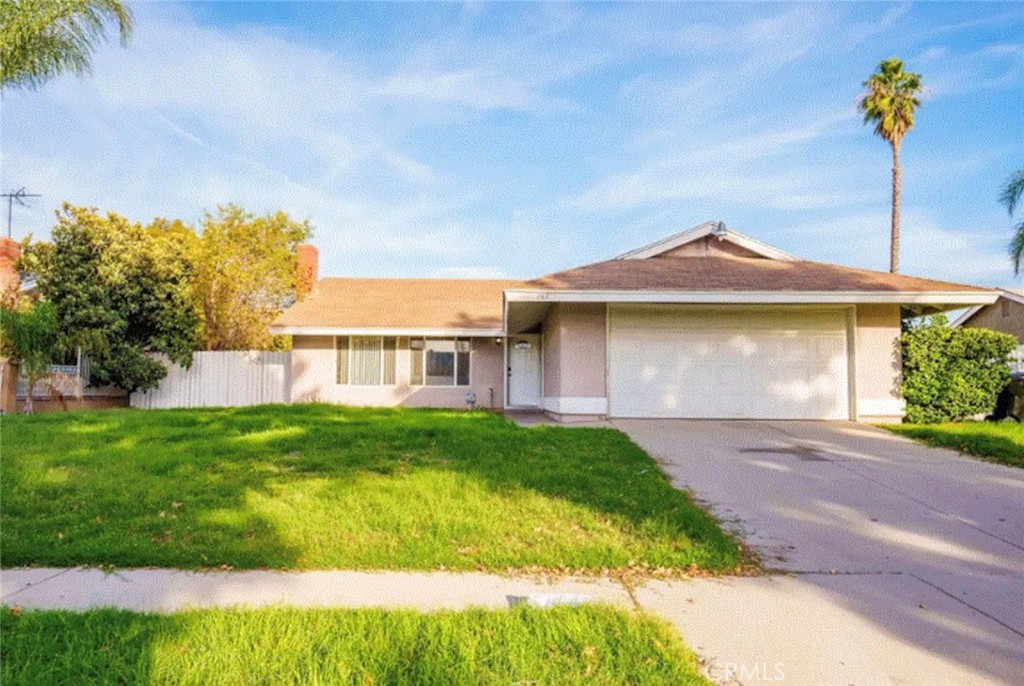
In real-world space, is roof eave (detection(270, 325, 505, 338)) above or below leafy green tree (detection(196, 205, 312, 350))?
below

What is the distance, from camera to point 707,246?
14148 millimetres

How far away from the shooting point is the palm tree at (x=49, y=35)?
6332 millimetres

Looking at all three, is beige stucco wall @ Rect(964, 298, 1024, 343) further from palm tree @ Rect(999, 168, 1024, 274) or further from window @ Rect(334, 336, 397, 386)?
window @ Rect(334, 336, 397, 386)

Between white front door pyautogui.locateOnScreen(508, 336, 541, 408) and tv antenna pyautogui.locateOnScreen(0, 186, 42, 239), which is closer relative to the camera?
white front door pyautogui.locateOnScreen(508, 336, 541, 408)

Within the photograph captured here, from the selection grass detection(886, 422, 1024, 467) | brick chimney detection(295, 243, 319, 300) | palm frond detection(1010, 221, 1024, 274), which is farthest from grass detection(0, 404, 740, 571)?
brick chimney detection(295, 243, 319, 300)

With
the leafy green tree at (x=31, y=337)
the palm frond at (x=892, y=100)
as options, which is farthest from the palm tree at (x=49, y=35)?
the palm frond at (x=892, y=100)

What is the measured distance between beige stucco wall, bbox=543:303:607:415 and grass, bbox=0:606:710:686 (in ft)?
27.1

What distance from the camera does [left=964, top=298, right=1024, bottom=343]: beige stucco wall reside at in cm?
2567

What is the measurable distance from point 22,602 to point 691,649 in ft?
12.2

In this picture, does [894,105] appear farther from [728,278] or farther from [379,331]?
[379,331]

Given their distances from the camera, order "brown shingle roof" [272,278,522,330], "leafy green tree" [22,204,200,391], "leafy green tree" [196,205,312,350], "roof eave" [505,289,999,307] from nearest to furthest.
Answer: "roof eave" [505,289,999,307] < "leafy green tree" [22,204,200,391] < "brown shingle roof" [272,278,522,330] < "leafy green tree" [196,205,312,350]

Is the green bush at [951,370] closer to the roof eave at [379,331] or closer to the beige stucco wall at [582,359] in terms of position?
the beige stucco wall at [582,359]

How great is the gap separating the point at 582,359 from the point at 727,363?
3011 millimetres

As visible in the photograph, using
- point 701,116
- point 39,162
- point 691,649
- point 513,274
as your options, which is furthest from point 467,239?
point 691,649
